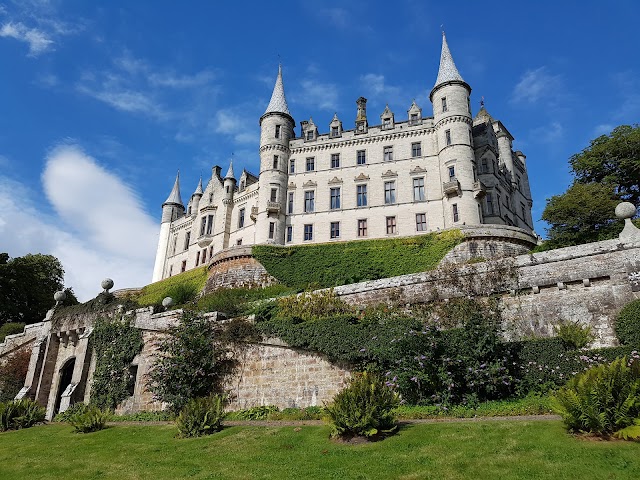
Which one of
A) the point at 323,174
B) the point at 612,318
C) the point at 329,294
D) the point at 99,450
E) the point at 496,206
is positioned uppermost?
the point at 323,174

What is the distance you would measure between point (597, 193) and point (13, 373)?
129 feet

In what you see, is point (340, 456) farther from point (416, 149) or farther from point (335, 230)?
point (416, 149)

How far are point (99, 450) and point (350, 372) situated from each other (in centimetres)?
935

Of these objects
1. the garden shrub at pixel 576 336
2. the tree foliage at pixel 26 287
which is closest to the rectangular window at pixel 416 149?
the garden shrub at pixel 576 336

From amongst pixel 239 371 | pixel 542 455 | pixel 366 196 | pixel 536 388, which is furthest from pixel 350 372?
pixel 366 196

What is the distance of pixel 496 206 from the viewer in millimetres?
45062

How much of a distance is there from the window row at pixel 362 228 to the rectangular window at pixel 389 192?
6.06 feet

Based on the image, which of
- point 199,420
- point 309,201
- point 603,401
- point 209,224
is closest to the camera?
point 603,401

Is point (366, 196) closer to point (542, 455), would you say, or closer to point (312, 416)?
point (312, 416)

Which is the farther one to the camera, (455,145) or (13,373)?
(455,145)

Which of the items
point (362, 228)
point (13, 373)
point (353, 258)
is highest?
point (362, 228)

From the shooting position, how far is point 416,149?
46281 mm

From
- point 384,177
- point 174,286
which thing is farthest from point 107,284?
point 384,177

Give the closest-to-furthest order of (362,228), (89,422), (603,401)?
1. (603,401)
2. (89,422)
3. (362,228)
